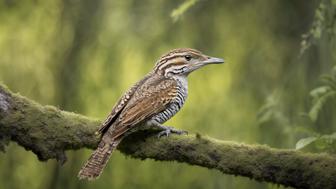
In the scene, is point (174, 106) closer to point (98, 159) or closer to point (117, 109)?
point (117, 109)

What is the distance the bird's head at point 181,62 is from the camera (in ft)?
21.3

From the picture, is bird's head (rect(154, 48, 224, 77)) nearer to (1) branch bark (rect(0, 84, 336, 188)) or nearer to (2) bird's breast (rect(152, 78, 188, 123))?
(2) bird's breast (rect(152, 78, 188, 123))

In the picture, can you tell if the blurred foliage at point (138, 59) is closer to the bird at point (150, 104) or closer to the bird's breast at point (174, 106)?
the bird at point (150, 104)

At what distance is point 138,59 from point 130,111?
2729mm

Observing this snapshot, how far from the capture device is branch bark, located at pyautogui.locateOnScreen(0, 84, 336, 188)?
17.1 feet

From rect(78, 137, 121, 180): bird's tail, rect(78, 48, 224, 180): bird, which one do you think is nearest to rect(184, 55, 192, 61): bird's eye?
rect(78, 48, 224, 180): bird

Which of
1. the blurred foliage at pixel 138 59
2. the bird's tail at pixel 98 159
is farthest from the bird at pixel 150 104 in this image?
the blurred foliage at pixel 138 59

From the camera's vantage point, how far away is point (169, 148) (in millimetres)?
5457

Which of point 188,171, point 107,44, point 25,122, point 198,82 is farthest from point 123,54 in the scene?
point 25,122

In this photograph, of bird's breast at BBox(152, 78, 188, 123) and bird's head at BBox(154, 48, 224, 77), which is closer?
bird's breast at BBox(152, 78, 188, 123)

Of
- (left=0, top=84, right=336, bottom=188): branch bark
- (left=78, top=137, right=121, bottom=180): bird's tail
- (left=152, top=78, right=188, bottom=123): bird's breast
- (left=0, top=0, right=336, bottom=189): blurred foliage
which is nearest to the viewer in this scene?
(left=0, top=84, right=336, bottom=188): branch bark

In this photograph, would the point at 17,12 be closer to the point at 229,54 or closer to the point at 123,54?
the point at 123,54

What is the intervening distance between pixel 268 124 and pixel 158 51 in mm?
1436

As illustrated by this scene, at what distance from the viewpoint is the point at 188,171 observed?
8.62 meters
